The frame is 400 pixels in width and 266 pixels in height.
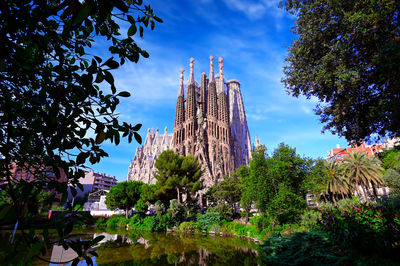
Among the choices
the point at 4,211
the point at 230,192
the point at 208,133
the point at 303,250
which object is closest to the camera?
the point at 4,211

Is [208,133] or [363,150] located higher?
[208,133]

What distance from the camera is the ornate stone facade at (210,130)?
4644 centimetres

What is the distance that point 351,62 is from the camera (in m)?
8.12

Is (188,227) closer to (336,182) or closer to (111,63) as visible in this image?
(336,182)

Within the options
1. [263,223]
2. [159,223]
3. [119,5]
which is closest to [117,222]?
[159,223]

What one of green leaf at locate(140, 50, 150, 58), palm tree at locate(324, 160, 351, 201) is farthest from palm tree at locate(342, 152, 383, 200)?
green leaf at locate(140, 50, 150, 58)

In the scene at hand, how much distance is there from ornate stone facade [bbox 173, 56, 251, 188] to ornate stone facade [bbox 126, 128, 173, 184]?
8.10m

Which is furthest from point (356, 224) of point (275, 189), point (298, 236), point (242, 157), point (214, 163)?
point (242, 157)

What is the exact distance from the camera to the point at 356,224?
614 cm

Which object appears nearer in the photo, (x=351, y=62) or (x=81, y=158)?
(x=81, y=158)

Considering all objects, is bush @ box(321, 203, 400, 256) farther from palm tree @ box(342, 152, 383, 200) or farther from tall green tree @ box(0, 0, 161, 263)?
palm tree @ box(342, 152, 383, 200)

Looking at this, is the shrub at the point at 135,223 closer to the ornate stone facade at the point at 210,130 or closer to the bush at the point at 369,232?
the ornate stone facade at the point at 210,130

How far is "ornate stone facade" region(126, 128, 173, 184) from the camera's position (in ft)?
190

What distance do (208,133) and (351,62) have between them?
144ft
